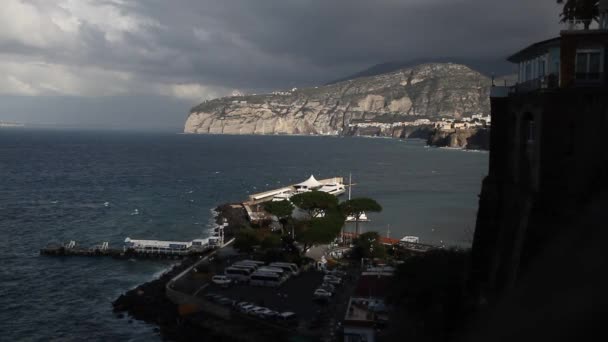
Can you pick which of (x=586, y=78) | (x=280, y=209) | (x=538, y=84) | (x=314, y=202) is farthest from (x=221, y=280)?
(x=586, y=78)

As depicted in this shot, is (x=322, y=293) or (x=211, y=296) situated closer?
(x=322, y=293)

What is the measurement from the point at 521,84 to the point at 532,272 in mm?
9832

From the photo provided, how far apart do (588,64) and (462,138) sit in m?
164

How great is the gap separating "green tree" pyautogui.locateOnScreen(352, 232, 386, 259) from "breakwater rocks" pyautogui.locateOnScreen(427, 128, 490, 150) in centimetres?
12456

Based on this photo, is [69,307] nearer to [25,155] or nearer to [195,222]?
[195,222]

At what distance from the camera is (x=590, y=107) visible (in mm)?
9461

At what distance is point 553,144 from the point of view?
988 centimetres

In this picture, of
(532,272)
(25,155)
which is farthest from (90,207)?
(25,155)

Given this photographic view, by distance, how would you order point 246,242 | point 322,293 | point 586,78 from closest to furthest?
point 586,78
point 322,293
point 246,242

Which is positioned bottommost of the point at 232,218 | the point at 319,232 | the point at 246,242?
the point at 232,218

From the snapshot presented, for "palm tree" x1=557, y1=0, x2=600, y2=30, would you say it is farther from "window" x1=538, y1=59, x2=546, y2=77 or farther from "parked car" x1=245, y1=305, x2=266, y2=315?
"parked car" x1=245, y1=305, x2=266, y2=315

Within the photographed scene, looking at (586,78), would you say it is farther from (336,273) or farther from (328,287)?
(336,273)

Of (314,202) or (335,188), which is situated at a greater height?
(314,202)

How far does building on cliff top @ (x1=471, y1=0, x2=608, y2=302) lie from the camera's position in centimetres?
941
